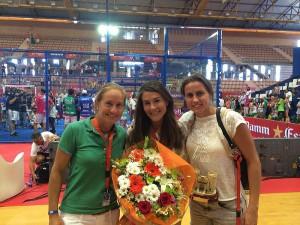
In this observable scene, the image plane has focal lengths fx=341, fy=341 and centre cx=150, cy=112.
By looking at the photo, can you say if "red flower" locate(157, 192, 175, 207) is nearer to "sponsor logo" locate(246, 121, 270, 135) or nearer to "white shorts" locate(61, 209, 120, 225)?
"white shorts" locate(61, 209, 120, 225)

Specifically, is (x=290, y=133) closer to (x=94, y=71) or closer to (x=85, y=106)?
(x=85, y=106)

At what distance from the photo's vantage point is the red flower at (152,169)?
1.52m

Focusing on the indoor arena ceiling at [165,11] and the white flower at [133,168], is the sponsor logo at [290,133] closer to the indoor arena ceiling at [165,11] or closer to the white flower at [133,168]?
the white flower at [133,168]

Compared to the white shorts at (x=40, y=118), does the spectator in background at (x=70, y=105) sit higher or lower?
higher

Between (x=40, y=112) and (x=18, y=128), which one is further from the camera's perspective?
(x=18, y=128)

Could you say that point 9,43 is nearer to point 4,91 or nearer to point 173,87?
point 4,91

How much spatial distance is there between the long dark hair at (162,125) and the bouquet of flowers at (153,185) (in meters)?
0.14

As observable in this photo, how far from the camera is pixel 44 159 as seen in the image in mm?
5352

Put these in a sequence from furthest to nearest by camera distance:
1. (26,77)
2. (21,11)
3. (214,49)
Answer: (21,11) < (26,77) < (214,49)

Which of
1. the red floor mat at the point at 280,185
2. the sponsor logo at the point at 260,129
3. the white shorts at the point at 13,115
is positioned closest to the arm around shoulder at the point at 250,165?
the red floor mat at the point at 280,185

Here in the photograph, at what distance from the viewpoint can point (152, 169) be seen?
154cm

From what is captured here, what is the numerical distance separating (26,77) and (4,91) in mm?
734

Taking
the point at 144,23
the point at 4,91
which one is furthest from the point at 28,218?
the point at 144,23

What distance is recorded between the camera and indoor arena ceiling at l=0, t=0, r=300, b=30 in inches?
698
